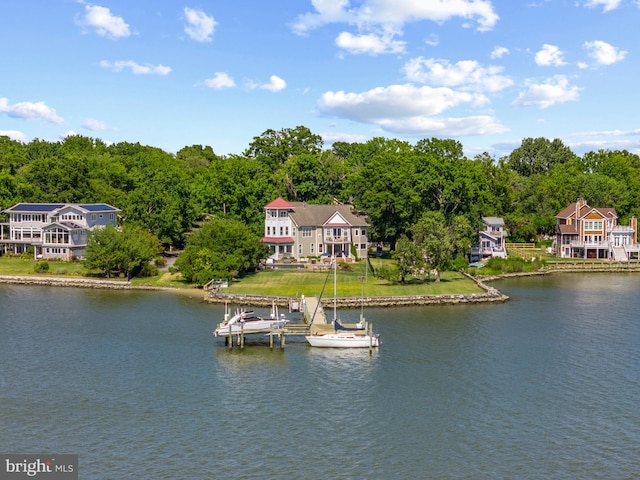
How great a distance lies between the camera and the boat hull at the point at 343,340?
165 feet

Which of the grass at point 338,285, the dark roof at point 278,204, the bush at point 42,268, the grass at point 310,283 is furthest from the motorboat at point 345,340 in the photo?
the bush at point 42,268

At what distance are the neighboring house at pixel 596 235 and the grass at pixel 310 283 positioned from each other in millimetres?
32365

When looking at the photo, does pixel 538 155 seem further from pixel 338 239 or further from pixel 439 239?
pixel 439 239

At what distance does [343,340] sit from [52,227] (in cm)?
6035

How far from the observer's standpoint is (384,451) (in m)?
33.3

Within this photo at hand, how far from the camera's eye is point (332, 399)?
131 feet

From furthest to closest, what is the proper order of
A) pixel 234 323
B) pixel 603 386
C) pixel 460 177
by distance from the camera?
pixel 460 177 → pixel 234 323 → pixel 603 386

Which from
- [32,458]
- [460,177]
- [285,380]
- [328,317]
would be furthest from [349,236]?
[32,458]

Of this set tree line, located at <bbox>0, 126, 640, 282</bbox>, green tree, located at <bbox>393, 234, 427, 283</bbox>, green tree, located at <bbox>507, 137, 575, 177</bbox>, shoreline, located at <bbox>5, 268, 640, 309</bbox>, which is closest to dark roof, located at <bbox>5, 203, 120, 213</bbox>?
tree line, located at <bbox>0, 126, 640, 282</bbox>

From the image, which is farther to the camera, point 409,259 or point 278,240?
point 278,240

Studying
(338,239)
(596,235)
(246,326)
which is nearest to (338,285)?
(338,239)

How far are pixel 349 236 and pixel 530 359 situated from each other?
162ft

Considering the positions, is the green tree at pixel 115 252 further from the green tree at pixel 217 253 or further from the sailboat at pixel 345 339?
the sailboat at pixel 345 339

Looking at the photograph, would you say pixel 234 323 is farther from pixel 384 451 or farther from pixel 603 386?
pixel 603 386
